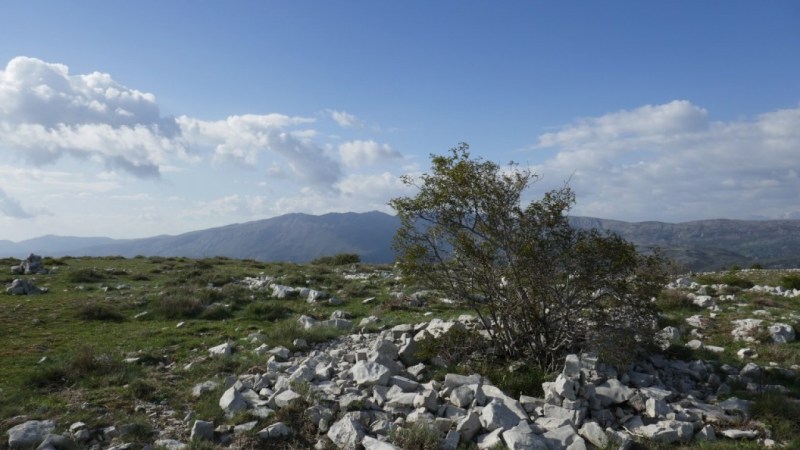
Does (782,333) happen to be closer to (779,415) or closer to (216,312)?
(779,415)

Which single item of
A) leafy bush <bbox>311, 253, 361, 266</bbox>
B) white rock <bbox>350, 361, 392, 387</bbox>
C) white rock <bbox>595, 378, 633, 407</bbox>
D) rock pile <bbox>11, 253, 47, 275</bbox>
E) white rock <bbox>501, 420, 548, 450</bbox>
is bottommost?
leafy bush <bbox>311, 253, 361, 266</bbox>

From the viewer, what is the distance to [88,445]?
832cm

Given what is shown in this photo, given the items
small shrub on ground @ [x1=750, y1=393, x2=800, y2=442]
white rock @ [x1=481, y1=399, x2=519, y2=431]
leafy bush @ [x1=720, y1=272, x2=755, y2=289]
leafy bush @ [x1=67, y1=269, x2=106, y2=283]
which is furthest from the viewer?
leafy bush @ [x1=67, y1=269, x2=106, y2=283]

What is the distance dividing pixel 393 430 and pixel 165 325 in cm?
1230

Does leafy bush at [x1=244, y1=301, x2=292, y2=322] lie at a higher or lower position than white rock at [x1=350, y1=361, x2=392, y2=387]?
lower

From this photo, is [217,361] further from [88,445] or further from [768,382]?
[768,382]

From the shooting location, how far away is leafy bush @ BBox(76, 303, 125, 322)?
1822cm

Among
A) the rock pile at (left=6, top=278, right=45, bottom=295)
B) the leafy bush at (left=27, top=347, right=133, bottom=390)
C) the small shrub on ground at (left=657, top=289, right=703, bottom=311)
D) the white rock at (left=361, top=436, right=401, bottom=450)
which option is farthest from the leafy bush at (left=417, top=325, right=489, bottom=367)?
the rock pile at (left=6, top=278, right=45, bottom=295)

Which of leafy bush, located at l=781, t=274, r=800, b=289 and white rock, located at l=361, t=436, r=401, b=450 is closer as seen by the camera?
white rock, located at l=361, t=436, r=401, b=450

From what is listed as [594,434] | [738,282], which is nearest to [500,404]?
[594,434]

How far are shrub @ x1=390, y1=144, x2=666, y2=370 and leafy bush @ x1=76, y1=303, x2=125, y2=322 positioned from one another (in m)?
13.0

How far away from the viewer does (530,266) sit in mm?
10688

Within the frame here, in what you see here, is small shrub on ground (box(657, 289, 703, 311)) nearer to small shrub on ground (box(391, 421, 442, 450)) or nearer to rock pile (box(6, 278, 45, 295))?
small shrub on ground (box(391, 421, 442, 450))

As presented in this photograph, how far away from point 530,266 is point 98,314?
1639 cm
